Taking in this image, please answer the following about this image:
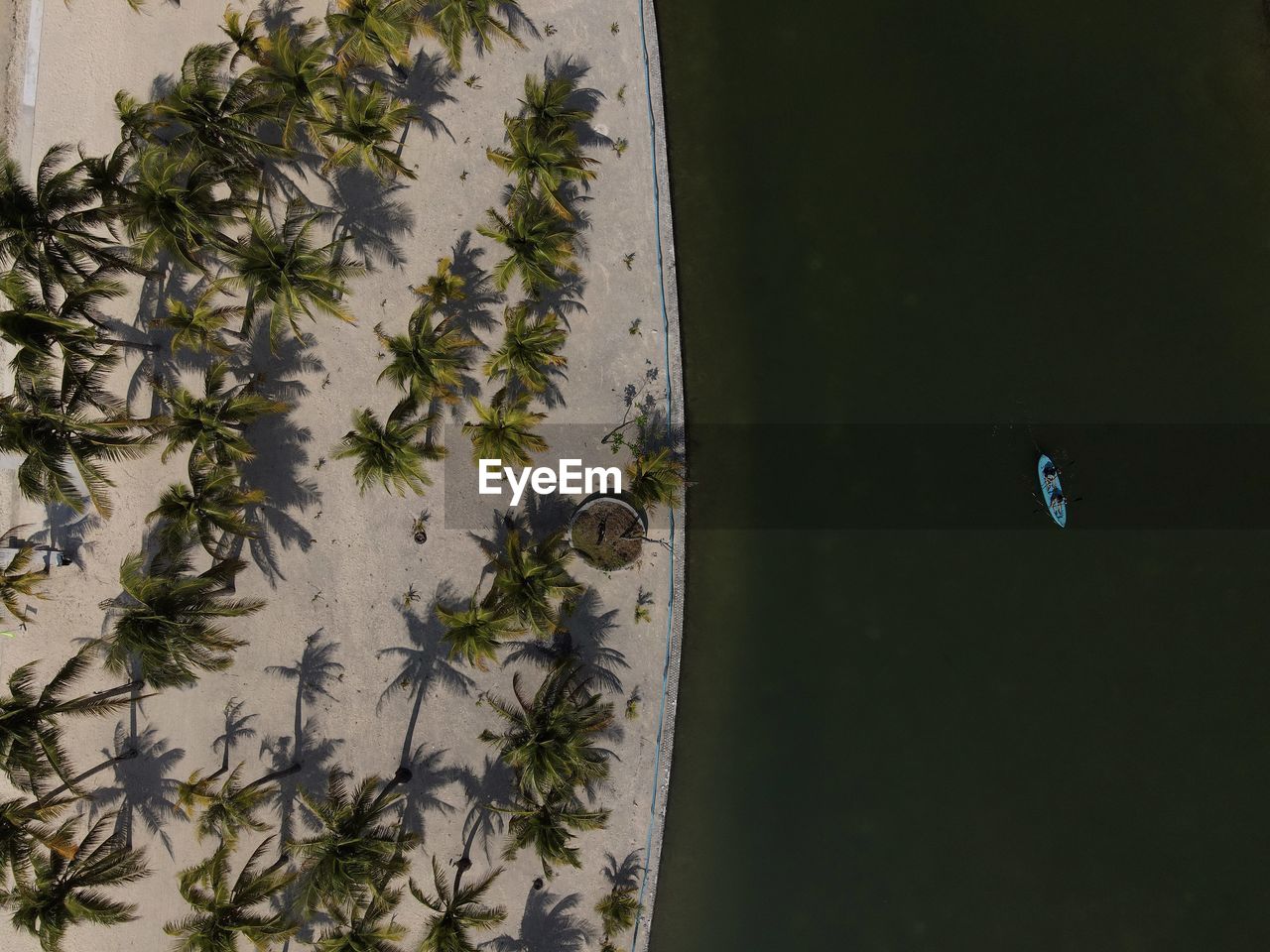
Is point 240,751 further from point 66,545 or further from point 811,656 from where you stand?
point 811,656

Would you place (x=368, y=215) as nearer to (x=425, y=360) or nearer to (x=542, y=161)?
(x=425, y=360)

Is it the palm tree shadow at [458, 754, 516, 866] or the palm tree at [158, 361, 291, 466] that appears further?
the palm tree shadow at [458, 754, 516, 866]

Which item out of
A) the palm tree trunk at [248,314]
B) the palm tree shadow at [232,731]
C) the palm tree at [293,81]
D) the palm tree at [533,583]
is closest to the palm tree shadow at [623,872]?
the palm tree at [533,583]

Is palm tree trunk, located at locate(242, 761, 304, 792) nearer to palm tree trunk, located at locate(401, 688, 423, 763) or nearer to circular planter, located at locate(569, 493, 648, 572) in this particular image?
palm tree trunk, located at locate(401, 688, 423, 763)

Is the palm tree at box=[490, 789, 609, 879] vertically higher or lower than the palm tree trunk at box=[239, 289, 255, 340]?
lower

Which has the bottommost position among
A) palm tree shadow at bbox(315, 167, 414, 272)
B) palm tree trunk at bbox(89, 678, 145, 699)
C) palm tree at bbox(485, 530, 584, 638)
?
palm tree trunk at bbox(89, 678, 145, 699)

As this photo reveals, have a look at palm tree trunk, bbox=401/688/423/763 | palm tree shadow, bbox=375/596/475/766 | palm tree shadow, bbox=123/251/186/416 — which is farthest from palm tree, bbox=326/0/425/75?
palm tree trunk, bbox=401/688/423/763

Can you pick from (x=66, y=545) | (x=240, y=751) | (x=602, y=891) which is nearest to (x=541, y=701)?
(x=602, y=891)

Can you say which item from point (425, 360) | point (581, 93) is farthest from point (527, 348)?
point (581, 93)
